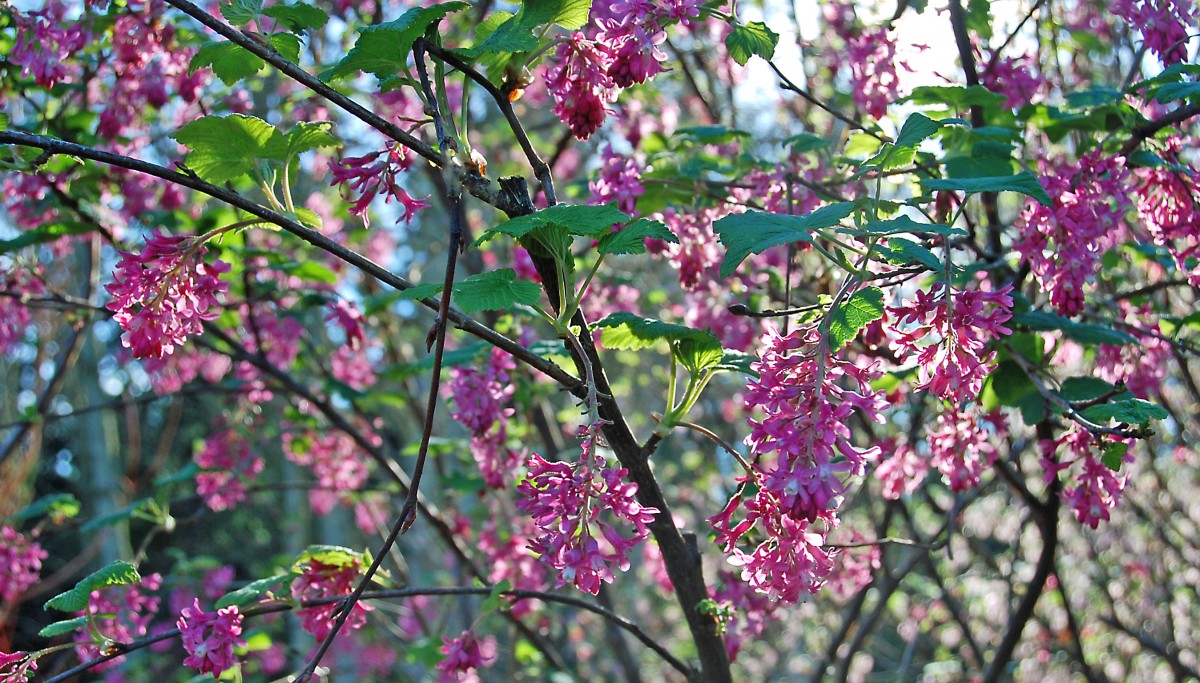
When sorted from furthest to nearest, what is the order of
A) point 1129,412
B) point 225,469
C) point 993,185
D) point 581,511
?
point 225,469 → point 1129,412 → point 993,185 → point 581,511

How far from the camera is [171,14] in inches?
146

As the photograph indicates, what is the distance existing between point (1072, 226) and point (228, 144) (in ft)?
6.66

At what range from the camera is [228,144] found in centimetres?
199

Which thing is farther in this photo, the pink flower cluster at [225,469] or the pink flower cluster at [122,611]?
the pink flower cluster at [225,469]

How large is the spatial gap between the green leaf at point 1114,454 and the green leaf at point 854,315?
0.95 metres

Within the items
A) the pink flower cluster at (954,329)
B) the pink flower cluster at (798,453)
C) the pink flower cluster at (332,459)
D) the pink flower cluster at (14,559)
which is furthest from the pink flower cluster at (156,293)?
the pink flower cluster at (332,459)

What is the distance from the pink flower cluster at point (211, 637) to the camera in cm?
221

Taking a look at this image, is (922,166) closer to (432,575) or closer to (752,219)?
(752,219)

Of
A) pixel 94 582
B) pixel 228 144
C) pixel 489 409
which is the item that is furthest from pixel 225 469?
pixel 228 144

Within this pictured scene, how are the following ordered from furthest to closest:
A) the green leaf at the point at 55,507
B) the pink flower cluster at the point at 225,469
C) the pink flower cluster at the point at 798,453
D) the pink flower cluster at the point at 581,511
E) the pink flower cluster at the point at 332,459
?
1. the pink flower cluster at the point at 332,459
2. the pink flower cluster at the point at 225,469
3. the green leaf at the point at 55,507
4. the pink flower cluster at the point at 581,511
5. the pink flower cluster at the point at 798,453

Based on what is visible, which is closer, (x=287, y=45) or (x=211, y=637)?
(x=287, y=45)

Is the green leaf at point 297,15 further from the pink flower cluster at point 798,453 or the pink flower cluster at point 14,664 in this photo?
the pink flower cluster at point 14,664

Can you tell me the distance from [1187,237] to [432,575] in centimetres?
599

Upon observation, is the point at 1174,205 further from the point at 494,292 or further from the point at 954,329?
the point at 494,292
